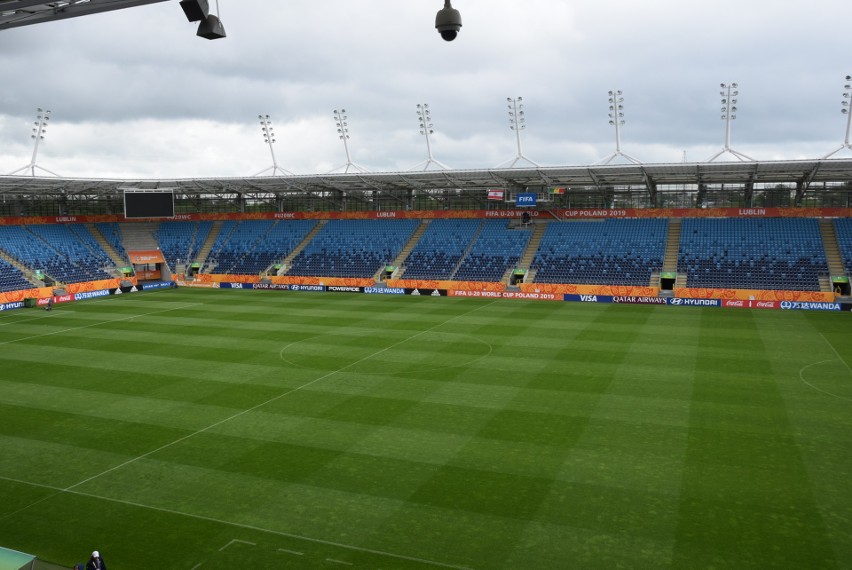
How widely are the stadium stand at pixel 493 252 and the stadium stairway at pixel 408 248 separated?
5457 mm

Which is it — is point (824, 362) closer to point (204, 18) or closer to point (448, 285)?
point (204, 18)

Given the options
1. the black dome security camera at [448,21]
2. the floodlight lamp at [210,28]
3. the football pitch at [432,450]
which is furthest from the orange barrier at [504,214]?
the floodlight lamp at [210,28]

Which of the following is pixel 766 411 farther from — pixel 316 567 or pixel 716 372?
pixel 316 567

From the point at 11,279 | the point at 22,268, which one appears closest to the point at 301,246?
the point at 22,268

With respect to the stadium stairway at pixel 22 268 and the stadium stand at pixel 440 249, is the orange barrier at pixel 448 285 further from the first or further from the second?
the stadium stairway at pixel 22 268

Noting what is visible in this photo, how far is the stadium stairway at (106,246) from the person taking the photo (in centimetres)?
5912

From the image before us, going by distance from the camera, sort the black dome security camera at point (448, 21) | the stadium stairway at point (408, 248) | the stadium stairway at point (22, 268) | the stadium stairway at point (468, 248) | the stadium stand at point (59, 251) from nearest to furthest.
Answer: the black dome security camera at point (448, 21) → the stadium stairway at point (22, 268) → the stadium stairway at point (468, 248) → the stadium stand at point (59, 251) → the stadium stairway at point (408, 248)

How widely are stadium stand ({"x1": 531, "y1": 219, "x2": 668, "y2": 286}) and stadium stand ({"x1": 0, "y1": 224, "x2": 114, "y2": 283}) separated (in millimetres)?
38036

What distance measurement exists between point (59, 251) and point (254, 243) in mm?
16730

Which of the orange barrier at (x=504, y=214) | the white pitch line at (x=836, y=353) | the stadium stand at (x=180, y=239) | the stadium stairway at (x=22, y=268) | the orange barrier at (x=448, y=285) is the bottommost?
the white pitch line at (x=836, y=353)

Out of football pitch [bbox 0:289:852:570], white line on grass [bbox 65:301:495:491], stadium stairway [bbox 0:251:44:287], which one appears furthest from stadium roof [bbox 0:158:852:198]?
white line on grass [bbox 65:301:495:491]

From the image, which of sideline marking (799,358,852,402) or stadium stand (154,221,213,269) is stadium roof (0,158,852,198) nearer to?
stadium stand (154,221,213,269)

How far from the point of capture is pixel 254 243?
6225 centimetres

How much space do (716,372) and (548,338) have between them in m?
8.61
